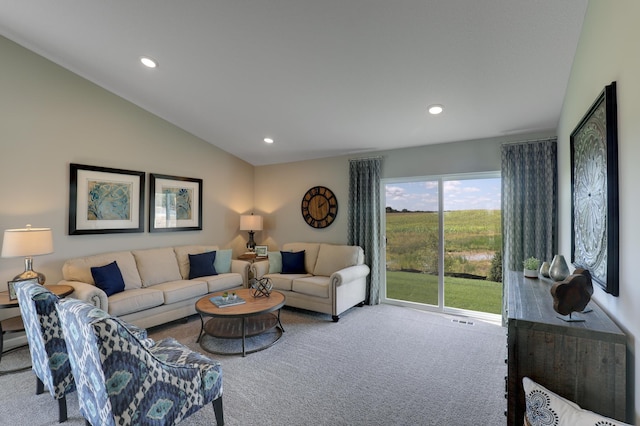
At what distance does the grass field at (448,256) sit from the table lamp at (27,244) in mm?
4388

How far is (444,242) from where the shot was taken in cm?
450

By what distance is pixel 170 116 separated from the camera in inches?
184

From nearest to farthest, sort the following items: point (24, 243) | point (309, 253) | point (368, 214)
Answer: point (24, 243) → point (368, 214) → point (309, 253)

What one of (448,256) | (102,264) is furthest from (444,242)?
(102,264)

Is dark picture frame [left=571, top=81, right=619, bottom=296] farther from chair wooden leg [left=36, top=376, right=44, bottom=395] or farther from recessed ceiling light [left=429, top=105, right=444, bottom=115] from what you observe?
chair wooden leg [left=36, top=376, right=44, bottom=395]

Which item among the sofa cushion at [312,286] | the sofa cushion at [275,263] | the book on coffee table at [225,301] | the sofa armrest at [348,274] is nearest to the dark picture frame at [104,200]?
the book on coffee table at [225,301]

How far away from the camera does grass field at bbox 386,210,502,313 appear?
420 cm

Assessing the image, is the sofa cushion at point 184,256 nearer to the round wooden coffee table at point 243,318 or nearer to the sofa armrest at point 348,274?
the round wooden coffee table at point 243,318

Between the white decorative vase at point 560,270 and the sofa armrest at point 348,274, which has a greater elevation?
the white decorative vase at point 560,270

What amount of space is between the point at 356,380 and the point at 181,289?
262 cm

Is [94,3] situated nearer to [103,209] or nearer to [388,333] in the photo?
[103,209]

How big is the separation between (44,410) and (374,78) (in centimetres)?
391

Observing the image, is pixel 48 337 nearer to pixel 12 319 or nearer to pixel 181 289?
pixel 12 319

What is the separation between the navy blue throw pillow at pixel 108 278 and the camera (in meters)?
3.59
